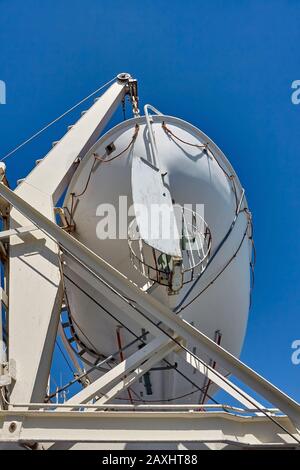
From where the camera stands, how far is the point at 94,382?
6.00 metres

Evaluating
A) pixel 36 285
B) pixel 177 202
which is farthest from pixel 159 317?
pixel 177 202

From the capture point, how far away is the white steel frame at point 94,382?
5.20 metres

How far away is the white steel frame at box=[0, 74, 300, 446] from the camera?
5.20 m

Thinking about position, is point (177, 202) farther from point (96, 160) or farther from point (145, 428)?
point (145, 428)

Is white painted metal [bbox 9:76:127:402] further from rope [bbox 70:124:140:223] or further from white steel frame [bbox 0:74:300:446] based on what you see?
rope [bbox 70:124:140:223]

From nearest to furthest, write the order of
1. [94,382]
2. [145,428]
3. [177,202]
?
1. [145,428]
2. [94,382]
3. [177,202]

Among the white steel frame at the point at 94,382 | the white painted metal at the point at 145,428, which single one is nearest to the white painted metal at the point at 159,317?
the white steel frame at the point at 94,382

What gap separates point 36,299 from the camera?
6.73 m

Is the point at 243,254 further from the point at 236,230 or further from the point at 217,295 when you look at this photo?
the point at 217,295

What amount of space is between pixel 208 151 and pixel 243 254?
1772 millimetres

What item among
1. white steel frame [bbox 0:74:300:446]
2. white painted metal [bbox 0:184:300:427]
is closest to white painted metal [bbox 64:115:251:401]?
white steel frame [bbox 0:74:300:446]

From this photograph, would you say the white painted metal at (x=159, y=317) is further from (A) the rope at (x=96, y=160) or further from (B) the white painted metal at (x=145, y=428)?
(A) the rope at (x=96, y=160)
